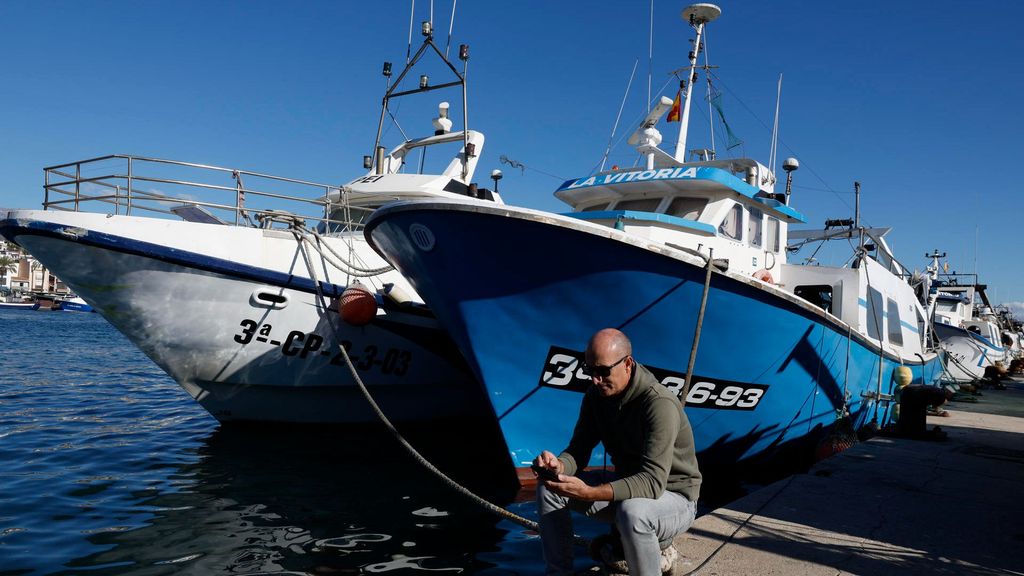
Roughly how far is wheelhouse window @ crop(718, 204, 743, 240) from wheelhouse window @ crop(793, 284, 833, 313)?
5.02 feet

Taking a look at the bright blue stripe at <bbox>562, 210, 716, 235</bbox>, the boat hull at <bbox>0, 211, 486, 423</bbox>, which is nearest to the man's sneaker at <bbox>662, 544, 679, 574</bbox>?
the bright blue stripe at <bbox>562, 210, 716, 235</bbox>

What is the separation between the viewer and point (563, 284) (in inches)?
249

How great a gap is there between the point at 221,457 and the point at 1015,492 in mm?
8709

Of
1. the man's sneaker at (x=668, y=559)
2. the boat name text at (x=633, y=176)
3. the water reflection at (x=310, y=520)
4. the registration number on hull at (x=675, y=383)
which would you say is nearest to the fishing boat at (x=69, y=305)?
the water reflection at (x=310, y=520)

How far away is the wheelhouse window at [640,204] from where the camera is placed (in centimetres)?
988

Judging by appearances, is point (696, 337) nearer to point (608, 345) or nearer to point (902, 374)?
point (608, 345)

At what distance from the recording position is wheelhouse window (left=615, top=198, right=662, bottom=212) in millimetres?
9880

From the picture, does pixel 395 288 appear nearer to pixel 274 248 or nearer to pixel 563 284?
pixel 274 248

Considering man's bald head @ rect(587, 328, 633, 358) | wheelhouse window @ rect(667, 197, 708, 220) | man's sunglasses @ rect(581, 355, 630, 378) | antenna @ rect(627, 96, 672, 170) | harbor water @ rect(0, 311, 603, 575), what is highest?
antenna @ rect(627, 96, 672, 170)

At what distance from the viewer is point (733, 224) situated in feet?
31.2

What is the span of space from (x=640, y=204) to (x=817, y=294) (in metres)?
3.08

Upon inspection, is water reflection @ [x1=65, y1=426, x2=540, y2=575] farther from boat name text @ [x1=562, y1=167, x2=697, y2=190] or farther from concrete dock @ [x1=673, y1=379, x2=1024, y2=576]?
boat name text @ [x1=562, y1=167, x2=697, y2=190]

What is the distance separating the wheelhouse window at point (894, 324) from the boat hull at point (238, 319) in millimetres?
7288

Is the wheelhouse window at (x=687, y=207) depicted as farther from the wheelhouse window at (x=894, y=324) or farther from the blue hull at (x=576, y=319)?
the wheelhouse window at (x=894, y=324)
